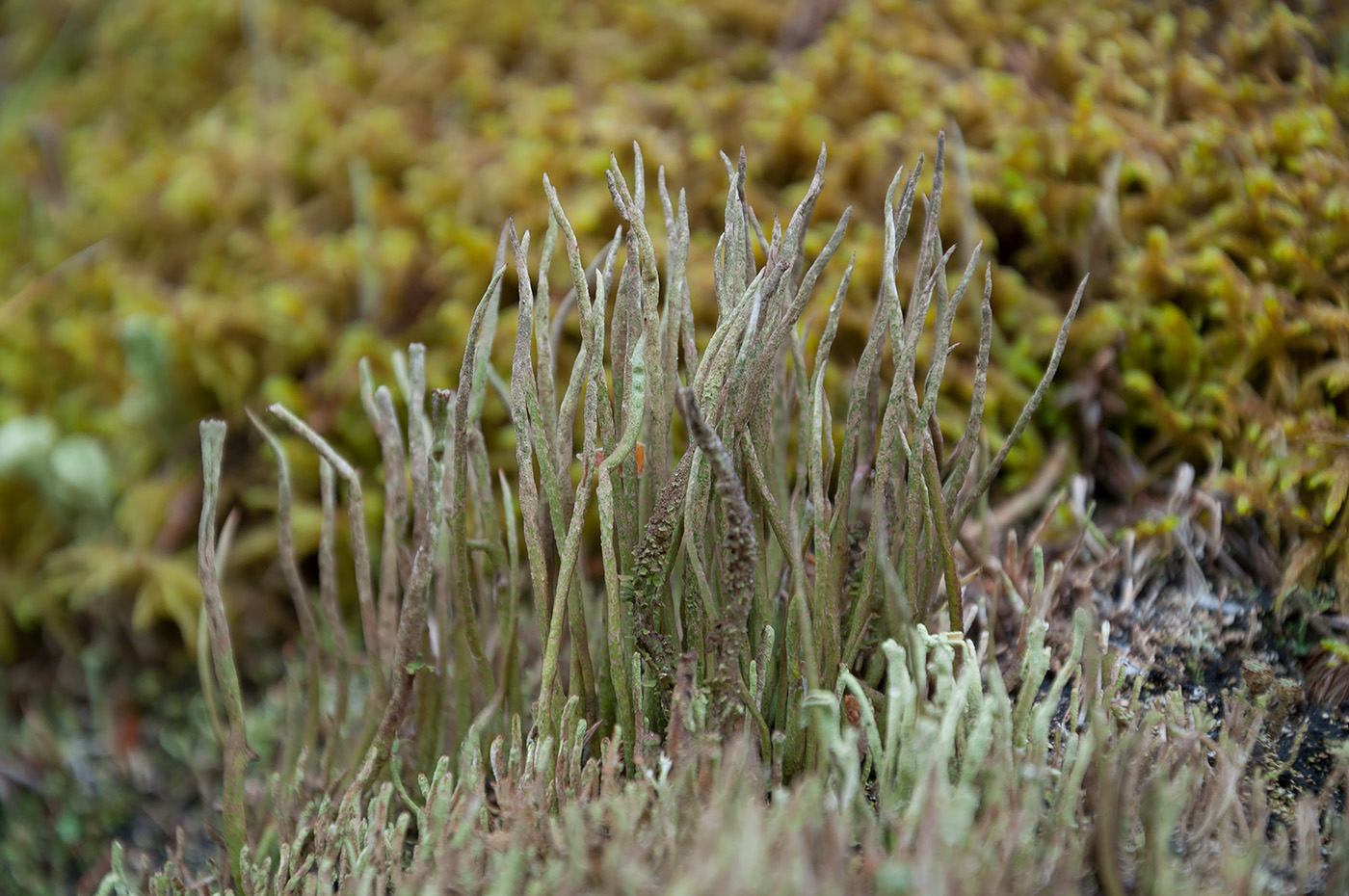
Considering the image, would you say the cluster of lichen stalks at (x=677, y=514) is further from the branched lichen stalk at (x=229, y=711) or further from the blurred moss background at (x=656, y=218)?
the blurred moss background at (x=656, y=218)

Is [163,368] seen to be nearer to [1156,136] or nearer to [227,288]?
[227,288]

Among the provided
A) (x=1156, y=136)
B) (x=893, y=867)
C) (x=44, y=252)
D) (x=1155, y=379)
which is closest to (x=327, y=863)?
(x=893, y=867)

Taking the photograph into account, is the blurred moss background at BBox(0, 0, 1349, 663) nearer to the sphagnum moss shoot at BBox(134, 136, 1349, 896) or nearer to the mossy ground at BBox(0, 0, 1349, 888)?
the mossy ground at BBox(0, 0, 1349, 888)

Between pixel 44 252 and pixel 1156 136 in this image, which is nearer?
pixel 1156 136

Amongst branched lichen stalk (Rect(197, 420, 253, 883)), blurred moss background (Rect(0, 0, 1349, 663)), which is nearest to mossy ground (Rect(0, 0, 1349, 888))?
blurred moss background (Rect(0, 0, 1349, 663))

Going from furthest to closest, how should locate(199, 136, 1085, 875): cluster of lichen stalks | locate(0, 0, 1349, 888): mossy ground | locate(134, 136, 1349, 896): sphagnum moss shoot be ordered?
locate(0, 0, 1349, 888): mossy ground
locate(199, 136, 1085, 875): cluster of lichen stalks
locate(134, 136, 1349, 896): sphagnum moss shoot

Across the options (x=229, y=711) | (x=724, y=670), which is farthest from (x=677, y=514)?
(x=229, y=711)

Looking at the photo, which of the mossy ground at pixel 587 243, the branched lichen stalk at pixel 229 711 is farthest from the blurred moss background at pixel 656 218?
the branched lichen stalk at pixel 229 711
